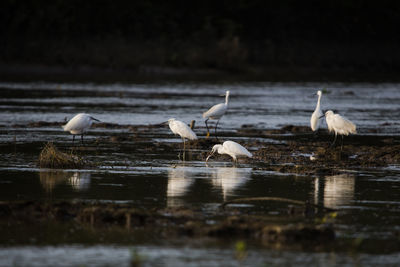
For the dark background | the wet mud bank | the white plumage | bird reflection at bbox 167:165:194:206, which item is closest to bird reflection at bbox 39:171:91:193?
the wet mud bank

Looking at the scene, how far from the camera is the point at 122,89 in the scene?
4428 cm

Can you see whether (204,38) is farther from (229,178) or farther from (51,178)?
(51,178)

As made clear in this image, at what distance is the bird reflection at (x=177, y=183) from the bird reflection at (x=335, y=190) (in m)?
2.12

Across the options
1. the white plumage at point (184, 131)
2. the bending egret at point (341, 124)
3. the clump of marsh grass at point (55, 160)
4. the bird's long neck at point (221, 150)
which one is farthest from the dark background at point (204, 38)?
the clump of marsh grass at point (55, 160)

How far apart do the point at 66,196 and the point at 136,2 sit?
219ft

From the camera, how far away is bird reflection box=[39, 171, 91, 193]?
13.0 metres

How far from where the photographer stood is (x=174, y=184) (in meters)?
13.5

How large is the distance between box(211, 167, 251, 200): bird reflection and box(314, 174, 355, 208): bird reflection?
1327mm

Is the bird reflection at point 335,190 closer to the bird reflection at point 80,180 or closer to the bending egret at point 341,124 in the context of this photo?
the bird reflection at point 80,180

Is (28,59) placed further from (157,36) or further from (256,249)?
(256,249)

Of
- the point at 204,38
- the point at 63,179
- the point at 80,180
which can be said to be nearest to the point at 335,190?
the point at 80,180

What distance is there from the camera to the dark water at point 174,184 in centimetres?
898

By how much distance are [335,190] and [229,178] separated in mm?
2149

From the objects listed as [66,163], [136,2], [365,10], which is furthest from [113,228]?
[365,10]
